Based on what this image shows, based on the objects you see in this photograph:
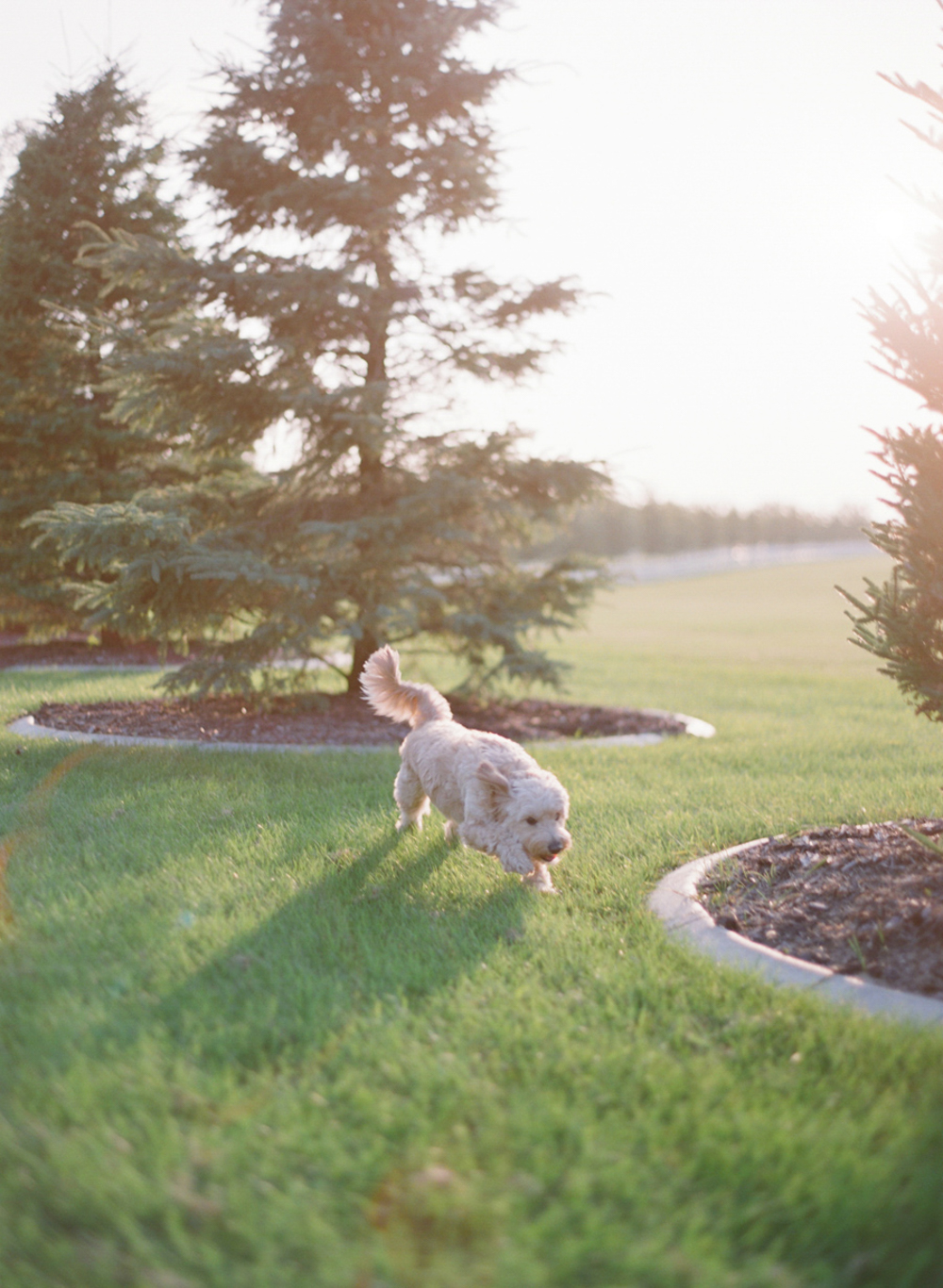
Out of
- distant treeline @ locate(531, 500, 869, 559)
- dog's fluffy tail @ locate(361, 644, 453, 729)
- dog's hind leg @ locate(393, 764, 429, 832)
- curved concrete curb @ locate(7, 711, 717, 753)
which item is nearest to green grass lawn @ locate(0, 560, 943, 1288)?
dog's hind leg @ locate(393, 764, 429, 832)

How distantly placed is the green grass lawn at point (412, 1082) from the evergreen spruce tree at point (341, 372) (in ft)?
10.6

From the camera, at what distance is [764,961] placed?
3.25m

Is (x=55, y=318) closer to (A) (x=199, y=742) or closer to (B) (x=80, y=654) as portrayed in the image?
(B) (x=80, y=654)

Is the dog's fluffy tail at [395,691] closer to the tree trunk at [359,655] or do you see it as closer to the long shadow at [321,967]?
the long shadow at [321,967]

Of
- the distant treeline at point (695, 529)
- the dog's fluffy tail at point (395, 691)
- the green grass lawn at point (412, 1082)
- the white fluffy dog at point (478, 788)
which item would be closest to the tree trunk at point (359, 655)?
the dog's fluffy tail at point (395, 691)

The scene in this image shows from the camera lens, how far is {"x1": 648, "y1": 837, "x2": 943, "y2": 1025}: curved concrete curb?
2.88 meters

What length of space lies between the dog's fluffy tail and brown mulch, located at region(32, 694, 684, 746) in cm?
210

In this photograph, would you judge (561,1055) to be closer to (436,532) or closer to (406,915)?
(406,915)

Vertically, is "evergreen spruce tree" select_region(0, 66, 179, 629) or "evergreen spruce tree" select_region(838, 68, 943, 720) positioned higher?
"evergreen spruce tree" select_region(0, 66, 179, 629)

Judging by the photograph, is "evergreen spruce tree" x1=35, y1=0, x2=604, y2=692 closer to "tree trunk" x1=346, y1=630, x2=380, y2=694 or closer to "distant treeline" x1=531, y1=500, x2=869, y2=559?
"tree trunk" x1=346, y1=630, x2=380, y2=694

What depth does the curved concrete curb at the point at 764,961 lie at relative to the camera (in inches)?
114

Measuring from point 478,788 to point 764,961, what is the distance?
1.63 metres

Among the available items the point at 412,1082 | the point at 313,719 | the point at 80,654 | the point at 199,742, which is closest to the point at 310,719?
the point at 313,719

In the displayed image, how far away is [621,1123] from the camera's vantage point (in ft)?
7.70
